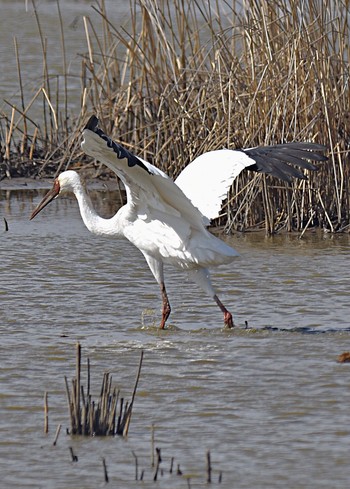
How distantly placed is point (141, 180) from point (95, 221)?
0.84 m

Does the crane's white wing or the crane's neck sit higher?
the crane's white wing

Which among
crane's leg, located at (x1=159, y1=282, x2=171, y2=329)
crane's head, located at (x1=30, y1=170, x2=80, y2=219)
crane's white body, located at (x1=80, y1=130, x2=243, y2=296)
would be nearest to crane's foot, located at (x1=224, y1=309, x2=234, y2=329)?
crane's white body, located at (x1=80, y1=130, x2=243, y2=296)

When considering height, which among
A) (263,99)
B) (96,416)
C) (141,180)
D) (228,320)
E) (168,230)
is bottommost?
(96,416)

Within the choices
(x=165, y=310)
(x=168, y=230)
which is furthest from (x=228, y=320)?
(x=168, y=230)

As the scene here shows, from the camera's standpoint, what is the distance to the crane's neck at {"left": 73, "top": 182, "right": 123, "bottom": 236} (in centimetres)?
701

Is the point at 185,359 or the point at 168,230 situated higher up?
the point at 168,230

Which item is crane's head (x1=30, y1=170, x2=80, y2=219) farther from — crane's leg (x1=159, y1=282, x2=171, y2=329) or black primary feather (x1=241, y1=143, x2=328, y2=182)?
black primary feather (x1=241, y1=143, x2=328, y2=182)

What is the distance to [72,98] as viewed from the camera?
49.6ft

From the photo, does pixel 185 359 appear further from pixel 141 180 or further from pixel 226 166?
pixel 226 166

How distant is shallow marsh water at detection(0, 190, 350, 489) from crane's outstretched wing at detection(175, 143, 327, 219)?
414 millimetres

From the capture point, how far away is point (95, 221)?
23.4 ft

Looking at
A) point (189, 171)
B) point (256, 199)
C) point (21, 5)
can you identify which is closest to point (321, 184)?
point (256, 199)

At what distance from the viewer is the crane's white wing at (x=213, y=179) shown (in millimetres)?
6832

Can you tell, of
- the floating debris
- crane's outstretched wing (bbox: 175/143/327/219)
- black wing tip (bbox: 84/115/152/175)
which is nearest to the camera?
black wing tip (bbox: 84/115/152/175)
